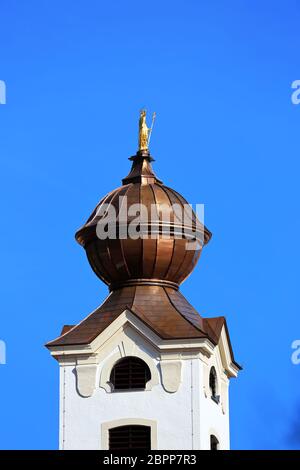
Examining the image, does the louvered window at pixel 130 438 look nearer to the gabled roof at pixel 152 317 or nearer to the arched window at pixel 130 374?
the arched window at pixel 130 374

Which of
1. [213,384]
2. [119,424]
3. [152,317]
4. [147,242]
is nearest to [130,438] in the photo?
[119,424]

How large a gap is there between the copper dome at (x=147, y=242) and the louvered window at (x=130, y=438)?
13.2ft

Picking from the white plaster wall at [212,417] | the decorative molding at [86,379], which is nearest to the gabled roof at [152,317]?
the decorative molding at [86,379]

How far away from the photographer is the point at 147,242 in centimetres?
5756

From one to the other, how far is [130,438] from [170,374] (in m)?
1.83

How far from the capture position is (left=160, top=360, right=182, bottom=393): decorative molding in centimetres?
5622

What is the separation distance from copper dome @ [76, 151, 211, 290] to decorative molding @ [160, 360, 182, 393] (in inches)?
104

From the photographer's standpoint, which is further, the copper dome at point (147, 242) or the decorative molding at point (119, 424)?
the copper dome at point (147, 242)

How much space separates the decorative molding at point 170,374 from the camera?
2213 inches

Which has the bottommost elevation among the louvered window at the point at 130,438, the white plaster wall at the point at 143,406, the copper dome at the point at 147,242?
the louvered window at the point at 130,438

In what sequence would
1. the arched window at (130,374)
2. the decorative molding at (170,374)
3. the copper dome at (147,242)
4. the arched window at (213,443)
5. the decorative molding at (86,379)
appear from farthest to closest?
the copper dome at (147,242) < the arched window at (213,443) < the decorative molding at (86,379) < the arched window at (130,374) < the decorative molding at (170,374)
